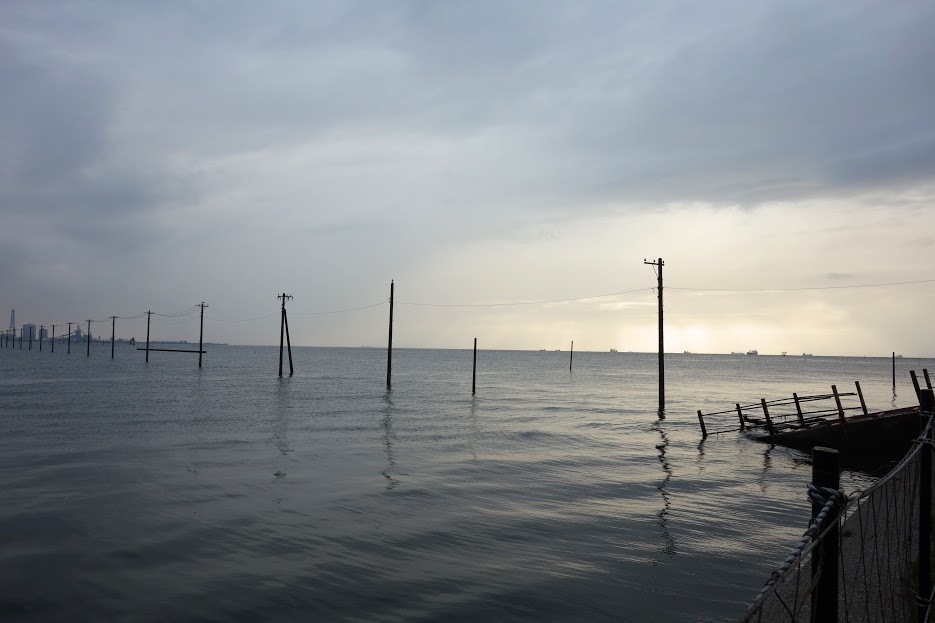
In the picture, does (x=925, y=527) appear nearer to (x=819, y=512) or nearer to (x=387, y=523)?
(x=819, y=512)

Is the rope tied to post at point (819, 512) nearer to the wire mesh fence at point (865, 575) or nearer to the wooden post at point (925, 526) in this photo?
the wire mesh fence at point (865, 575)

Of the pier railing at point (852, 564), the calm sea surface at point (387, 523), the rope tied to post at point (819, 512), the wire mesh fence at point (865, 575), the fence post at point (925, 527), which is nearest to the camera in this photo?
the rope tied to post at point (819, 512)

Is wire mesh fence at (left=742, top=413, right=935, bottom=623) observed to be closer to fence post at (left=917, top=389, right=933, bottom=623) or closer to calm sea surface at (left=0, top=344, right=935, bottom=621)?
fence post at (left=917, top=389, right=933, bottom=623)

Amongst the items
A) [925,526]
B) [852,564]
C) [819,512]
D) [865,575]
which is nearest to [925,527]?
[925,526]

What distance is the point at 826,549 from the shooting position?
394cm

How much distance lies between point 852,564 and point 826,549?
6.09 metres

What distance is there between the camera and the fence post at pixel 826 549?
3869 millimetres

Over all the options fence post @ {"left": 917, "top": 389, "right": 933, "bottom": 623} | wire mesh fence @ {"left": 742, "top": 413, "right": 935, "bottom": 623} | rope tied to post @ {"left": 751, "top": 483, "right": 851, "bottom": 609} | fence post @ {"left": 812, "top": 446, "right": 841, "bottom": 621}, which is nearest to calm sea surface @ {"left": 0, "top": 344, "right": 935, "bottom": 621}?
wire mesh fence @ {"left": 742, "top": 413, "right": 935, "bottom": 623}

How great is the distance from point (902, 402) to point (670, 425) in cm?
3363

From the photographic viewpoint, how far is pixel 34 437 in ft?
84.0

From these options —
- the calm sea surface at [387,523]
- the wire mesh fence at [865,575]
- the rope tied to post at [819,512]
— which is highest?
the rope tied to post at [819,512]

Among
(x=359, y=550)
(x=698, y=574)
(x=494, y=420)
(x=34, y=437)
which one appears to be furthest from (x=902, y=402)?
(x=34, y=437)

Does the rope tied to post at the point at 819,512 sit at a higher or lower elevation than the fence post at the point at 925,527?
higher

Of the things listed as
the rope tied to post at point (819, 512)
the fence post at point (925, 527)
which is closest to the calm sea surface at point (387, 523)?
the fence post at point (925, 527)
